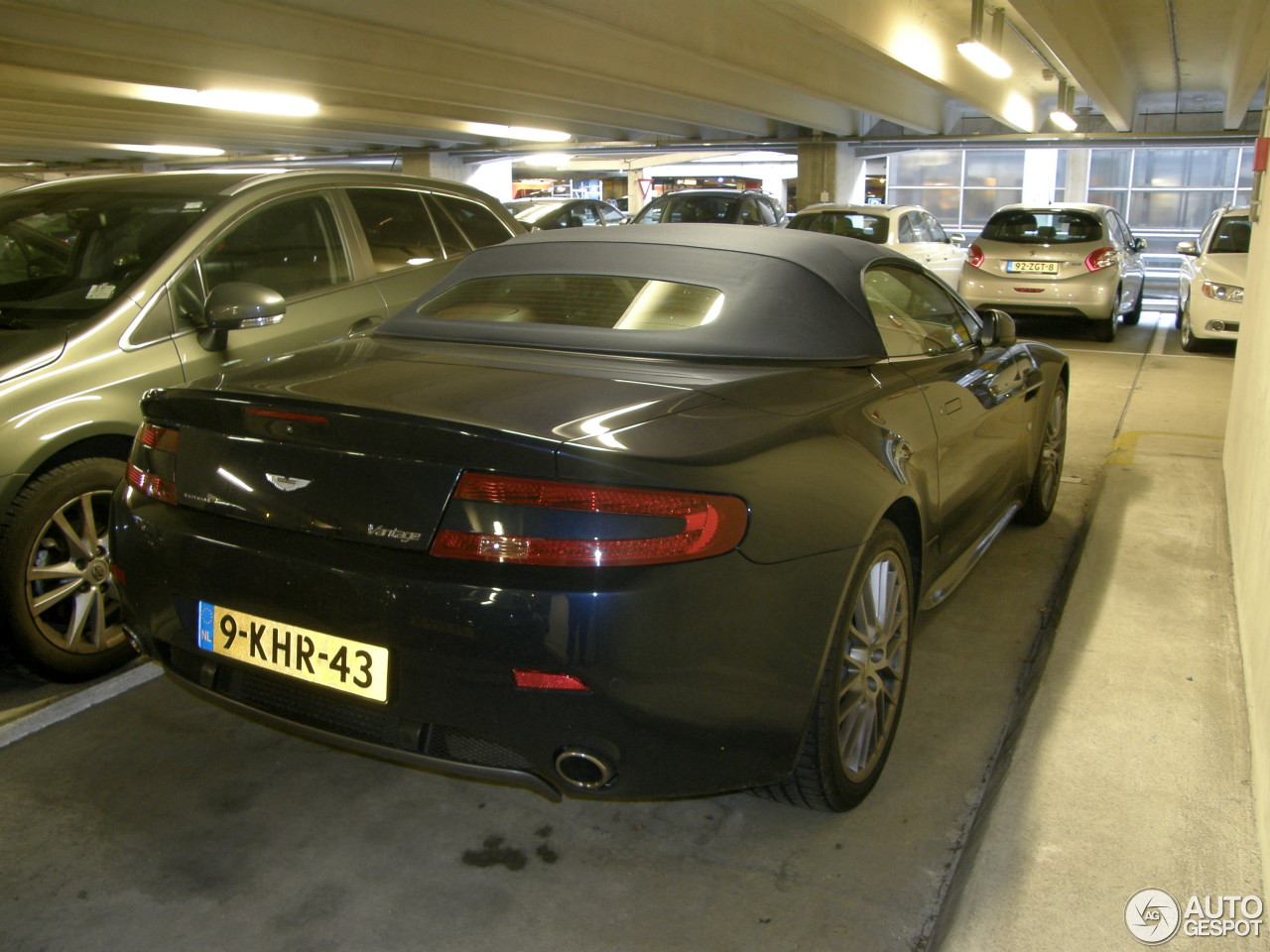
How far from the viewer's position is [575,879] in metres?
2.54

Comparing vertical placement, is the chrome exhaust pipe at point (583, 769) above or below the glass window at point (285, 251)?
below

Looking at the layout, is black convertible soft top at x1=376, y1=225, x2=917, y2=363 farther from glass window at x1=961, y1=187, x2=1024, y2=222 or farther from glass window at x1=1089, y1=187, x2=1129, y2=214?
glass window at x1=961, y1=187, x2=1024, y2=222

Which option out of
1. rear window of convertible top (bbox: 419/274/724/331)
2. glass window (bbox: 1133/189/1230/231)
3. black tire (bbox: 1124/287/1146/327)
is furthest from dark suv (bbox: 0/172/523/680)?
glass window (bbox: 1133/189/1230/231)

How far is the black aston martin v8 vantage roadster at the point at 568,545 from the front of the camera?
2127mm

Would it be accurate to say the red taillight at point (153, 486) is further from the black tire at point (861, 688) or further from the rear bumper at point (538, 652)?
the black tire at point (861, 688)

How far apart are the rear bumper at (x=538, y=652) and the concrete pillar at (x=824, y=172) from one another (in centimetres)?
2347

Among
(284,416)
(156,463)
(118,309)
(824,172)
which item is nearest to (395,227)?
(118,309)

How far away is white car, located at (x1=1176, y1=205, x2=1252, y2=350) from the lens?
35.7ft

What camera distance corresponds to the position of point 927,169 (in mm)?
38219

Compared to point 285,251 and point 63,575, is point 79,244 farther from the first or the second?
point 63,575

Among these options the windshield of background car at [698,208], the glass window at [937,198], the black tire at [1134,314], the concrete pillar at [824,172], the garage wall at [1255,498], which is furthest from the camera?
the glass window at [937,198]

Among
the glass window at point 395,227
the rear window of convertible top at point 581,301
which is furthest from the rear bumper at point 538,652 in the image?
the glass window at point 395,227

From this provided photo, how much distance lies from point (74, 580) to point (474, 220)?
9.82ft

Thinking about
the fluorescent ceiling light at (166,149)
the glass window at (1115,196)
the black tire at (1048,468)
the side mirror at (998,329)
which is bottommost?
the black tire at (1048,468)
